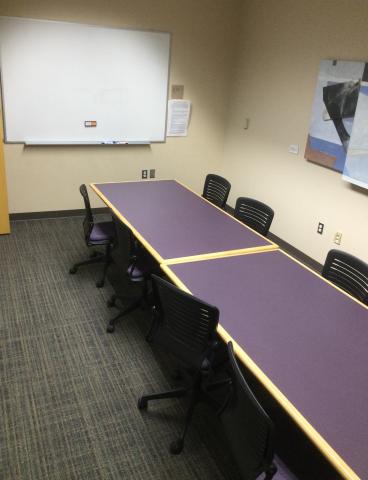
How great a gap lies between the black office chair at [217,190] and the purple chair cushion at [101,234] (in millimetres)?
1075

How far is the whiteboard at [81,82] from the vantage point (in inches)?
171

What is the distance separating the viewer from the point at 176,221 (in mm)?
3238

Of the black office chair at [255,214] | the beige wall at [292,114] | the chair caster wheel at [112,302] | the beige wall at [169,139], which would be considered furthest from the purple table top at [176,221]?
the beige wall at [292,114]

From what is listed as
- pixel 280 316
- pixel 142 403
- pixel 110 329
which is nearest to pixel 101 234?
pixel 110 329

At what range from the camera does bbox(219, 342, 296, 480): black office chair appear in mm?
1529

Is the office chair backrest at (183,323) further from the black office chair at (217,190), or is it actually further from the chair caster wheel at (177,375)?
the black office chair at (217,190)

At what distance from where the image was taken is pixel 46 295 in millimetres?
3531

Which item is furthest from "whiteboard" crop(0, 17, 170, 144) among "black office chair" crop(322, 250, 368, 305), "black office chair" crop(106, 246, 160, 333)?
"black office chair" crop(322, 250, 368, 305)

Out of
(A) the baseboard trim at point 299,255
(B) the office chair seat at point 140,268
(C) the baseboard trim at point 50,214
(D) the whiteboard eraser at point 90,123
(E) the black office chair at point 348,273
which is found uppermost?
(D) the whiteboard eraser at point 90,123

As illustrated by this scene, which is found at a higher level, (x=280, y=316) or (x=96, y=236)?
(x=280, y=316)

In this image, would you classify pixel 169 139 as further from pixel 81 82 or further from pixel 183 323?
pixel 183 323

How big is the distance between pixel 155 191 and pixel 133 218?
0.74 metres

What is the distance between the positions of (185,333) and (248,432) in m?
0.67

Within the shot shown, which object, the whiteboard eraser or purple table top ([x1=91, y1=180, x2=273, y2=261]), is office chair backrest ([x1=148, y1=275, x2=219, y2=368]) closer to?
purple table top ([x1=91, y1=180, x2=273, y2=261])
